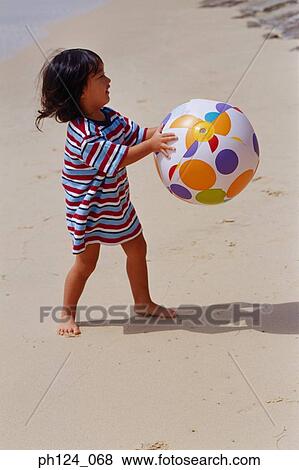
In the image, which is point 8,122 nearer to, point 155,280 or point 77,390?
point 155,280

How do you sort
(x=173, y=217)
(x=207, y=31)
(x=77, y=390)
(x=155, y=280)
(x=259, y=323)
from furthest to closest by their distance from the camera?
1. (x=207, y=31)
2. (x=173, y=217)
3. (x=155, y=280)
4. (x=259, y=323)
5. (x=77, y=390)

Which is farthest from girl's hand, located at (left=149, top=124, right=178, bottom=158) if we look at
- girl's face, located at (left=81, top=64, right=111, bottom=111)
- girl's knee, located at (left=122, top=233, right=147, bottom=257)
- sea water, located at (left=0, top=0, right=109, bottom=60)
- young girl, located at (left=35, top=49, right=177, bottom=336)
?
sea water, located at (left=0, top=0, right=109, bottom=60)

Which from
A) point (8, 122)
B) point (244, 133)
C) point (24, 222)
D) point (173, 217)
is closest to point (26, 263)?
point (24, 222)

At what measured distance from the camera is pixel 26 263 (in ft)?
13.8

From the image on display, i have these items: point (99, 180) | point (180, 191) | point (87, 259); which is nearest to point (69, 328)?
point (87, 259)

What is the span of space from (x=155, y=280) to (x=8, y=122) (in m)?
2.87

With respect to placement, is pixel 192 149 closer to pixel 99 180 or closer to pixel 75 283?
pixel 99 180

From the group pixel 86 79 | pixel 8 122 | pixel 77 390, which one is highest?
pixel 86 79

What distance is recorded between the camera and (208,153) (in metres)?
3.22

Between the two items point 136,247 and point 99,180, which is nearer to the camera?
point 99,180

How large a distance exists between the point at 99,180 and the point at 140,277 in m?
0.48

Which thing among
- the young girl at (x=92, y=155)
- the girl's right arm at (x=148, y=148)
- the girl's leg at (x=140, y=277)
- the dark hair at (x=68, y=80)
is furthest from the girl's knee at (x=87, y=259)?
the dark hair at (x=68, y=80)

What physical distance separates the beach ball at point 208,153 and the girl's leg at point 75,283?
45cm

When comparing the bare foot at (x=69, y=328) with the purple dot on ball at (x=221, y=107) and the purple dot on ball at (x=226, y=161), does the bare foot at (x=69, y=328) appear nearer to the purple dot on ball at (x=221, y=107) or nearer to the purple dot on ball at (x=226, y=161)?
the purple dot on ball at (x=226, y=161)
